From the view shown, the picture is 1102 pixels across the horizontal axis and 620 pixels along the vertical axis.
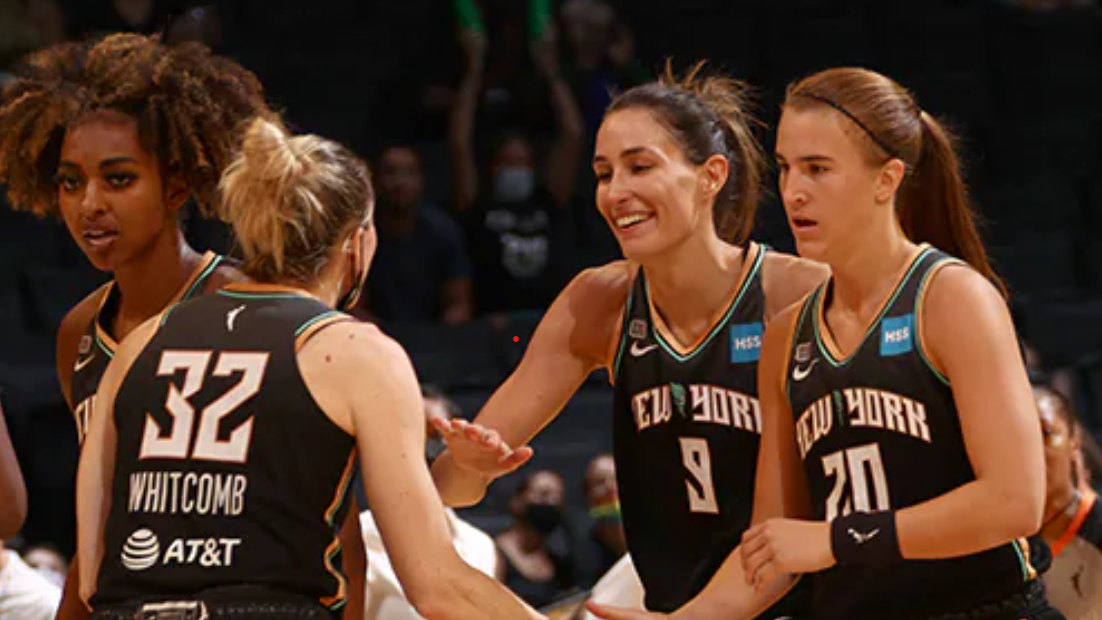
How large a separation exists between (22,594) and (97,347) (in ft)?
4.22

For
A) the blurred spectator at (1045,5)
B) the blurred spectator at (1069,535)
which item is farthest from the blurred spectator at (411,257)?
the blurred spectator at (1045,5)

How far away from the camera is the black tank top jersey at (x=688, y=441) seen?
425 cm

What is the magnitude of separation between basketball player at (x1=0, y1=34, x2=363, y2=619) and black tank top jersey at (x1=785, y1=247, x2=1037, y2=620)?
1.03 metres

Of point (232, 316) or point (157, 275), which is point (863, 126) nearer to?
point (232, 316)

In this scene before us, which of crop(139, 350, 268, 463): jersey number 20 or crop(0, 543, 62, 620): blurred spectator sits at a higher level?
crop(139, 350, 268, 463): jersey number 20

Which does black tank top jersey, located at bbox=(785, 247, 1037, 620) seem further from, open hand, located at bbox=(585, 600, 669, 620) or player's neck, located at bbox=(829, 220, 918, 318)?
open hand, located at bbox=(585, 600, 669, 620)

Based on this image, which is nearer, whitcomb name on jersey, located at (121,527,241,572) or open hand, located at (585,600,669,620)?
whitcomb name on jersey, located at (121,527,241,572)

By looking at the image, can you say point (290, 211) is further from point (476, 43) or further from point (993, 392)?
point (476, 43)

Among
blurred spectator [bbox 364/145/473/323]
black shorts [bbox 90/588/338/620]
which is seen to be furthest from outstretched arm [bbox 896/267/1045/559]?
blurred spectator [bbox 364/145/473/323]

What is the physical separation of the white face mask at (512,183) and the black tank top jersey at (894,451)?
18.9 ft

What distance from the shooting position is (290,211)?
3.50m

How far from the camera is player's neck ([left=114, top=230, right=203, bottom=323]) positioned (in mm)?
4324

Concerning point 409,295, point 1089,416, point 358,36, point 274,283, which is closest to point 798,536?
point 274,283

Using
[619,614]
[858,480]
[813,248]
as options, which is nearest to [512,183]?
[619,614]
